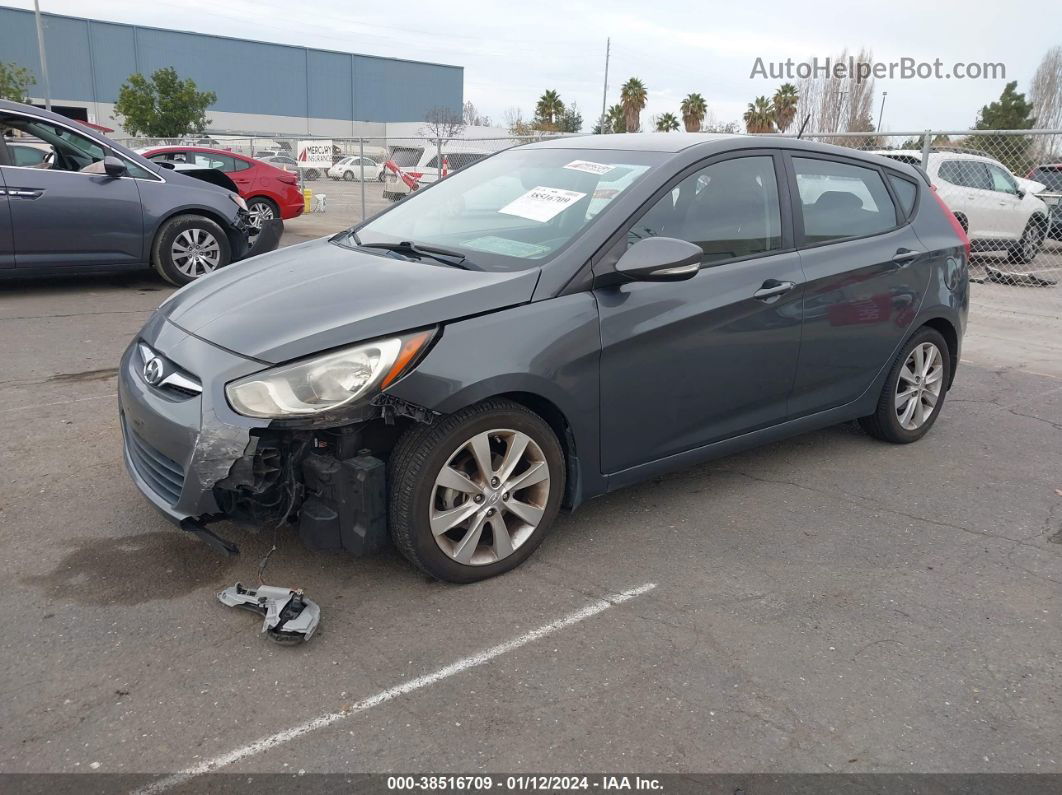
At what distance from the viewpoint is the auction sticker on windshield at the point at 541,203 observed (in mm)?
3802

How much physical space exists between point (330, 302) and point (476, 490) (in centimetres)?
88

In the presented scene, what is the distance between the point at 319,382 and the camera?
9.71 ft

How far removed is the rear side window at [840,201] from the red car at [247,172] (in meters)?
10.7

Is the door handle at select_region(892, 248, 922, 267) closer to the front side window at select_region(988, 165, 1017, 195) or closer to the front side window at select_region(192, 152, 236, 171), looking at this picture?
the front side window at select_region(988, 165, 1017, 195)

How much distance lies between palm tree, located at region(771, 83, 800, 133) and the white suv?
36.6 meters

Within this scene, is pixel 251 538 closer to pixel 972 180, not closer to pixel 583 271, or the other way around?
pixel 583 271

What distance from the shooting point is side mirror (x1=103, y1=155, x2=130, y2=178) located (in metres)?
8.11

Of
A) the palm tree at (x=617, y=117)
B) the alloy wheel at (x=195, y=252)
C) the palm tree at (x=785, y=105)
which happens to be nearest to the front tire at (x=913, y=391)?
the alloy wheel at (x=195, y=252)

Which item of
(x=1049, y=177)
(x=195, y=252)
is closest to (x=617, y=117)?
(x=1049, y=177)

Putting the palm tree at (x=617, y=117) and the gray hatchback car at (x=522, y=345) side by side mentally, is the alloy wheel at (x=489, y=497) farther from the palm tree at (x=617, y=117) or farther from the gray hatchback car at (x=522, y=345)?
the palm tree at (x=617, y=117)

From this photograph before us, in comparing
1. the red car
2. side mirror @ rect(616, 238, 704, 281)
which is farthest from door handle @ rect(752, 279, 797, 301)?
the red car

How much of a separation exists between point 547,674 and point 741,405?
1764 millimetres

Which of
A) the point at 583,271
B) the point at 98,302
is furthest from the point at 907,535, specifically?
the point at 98,302

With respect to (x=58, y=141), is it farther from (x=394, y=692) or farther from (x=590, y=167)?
(x=394, y=692)
